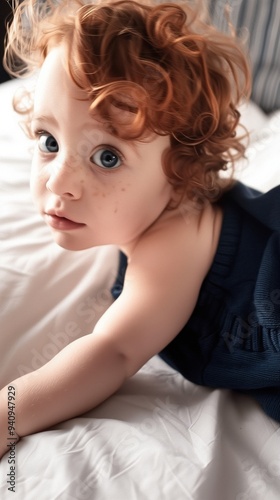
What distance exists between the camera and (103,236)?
833mm

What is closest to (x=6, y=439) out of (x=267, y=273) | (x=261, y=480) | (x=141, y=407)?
(x=141, y=407)

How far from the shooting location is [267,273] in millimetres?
850

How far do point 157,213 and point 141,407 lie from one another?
0.85 feet

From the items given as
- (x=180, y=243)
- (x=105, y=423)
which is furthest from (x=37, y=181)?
(x=105, y=423)

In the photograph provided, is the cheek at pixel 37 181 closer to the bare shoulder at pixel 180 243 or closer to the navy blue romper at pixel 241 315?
the bare shoulder at pixel 180 243

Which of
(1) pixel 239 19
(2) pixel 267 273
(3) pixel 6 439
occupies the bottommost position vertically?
(3) pixel 6 439

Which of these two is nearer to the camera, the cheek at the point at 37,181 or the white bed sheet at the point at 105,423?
the white bed sheet at the point at 105,423

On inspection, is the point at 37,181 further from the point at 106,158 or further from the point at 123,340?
the point at 123,340

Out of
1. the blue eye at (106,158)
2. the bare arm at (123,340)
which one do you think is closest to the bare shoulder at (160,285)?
the bare arm at (123,340)

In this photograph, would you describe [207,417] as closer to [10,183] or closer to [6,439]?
[6,439]

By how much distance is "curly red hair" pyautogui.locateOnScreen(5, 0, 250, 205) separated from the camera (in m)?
0.75

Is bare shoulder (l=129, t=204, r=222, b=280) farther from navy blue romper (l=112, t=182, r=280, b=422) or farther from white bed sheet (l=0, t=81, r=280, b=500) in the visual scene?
white bed sheet (l=0, t=81, r=280, b=500)

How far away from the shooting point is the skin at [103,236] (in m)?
0.75

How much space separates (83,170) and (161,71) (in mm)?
151
